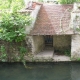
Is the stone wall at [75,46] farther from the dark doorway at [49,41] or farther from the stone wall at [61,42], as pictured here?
the dark doorway at [49,41]

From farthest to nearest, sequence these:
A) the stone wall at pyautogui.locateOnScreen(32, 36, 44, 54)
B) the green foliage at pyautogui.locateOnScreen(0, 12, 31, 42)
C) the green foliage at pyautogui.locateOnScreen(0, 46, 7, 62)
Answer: the stone wall at pyautogui.locateOnScreen(32, 36, 44, 54) < the green foliage at pyautogui.locateOnScreen(0, 46, 7, 62) < the green foliage at pyautogui.locateOnScreen(0, 12, 31, 42)

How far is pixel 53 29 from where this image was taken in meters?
13.6

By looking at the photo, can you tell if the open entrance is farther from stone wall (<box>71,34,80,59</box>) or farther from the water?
the water

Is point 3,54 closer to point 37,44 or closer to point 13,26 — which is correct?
point 13,26

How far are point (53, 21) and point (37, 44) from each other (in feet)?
6.34

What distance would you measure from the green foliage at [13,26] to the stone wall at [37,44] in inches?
41.0

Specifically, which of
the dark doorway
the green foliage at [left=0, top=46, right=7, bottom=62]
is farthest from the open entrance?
the green foliage at [left=0, top=46, right=7, bottom=62]

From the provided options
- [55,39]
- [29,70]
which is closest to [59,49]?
[55,39]

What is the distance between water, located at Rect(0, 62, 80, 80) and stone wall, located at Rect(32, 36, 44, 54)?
44.2 inches

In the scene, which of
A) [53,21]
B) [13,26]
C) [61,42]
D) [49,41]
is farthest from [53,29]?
[49,41]

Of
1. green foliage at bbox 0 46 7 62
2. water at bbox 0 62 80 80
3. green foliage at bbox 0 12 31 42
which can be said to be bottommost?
water at bbox 0 62 80 80

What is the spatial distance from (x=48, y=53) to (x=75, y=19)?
303cm

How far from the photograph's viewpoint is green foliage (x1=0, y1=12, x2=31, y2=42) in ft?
42.2

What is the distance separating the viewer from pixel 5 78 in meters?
11.6
